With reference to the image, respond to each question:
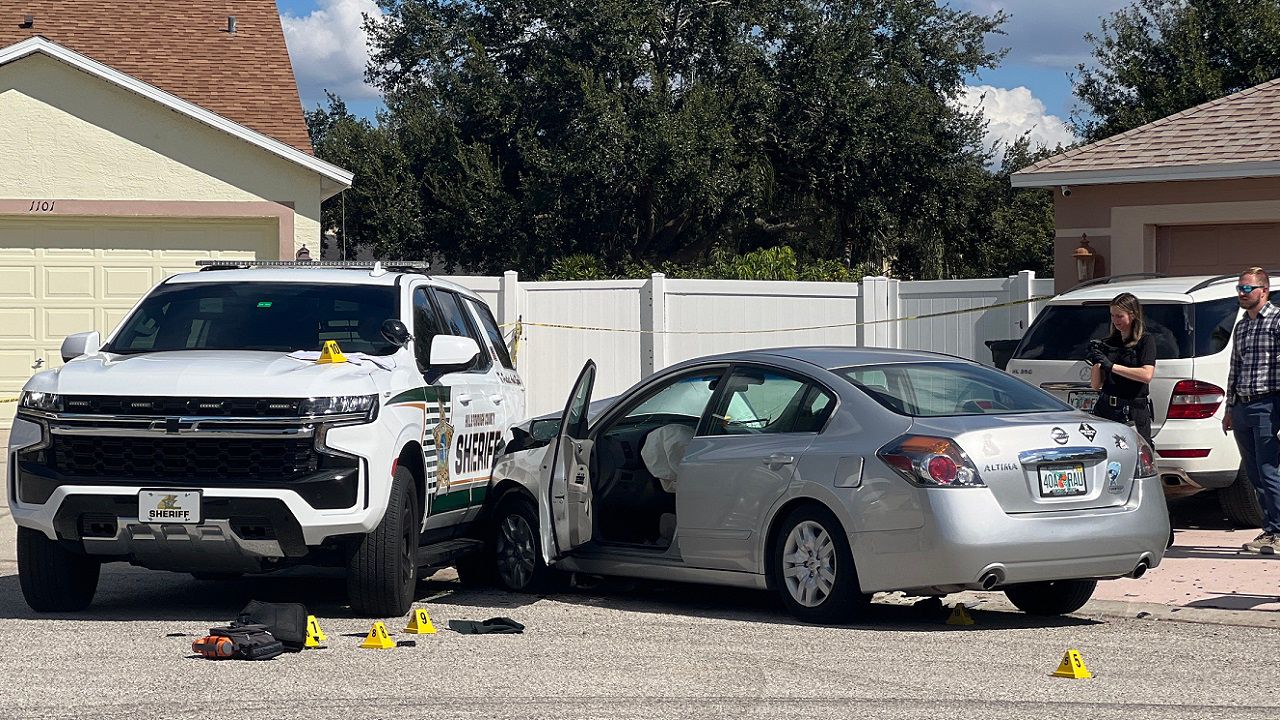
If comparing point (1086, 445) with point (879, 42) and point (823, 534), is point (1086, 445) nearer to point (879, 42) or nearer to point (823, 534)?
point (823, 534)

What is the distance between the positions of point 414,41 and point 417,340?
2978 cm

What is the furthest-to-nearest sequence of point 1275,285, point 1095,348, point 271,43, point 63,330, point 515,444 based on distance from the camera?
1. point 271,43
2. point 63,330
3. point 1275,285
4. point 1095,348
5. point 515,444

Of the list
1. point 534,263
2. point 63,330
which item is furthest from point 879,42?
point 63,330

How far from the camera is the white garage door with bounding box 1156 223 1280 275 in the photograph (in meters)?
16.3

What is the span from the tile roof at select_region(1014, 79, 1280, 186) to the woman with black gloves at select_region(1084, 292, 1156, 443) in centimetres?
570

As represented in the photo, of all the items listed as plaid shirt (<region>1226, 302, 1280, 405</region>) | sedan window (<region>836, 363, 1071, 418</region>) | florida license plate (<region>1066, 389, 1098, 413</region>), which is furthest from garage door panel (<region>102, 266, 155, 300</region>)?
plaid shirt (<region>1226, 302, 1280, 405</region>)

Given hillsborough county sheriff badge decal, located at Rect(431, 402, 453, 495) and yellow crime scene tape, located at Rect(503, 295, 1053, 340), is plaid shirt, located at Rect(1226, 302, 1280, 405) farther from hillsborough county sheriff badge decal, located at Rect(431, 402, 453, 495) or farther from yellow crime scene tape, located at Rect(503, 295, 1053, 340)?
yellow crime scene tape, located at Rect(503, 295, 1053, 340)

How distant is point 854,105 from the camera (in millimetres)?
34656

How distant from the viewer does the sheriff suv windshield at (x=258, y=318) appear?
9.28m

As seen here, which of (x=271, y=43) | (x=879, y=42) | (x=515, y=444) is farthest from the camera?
(x=879, y=42)

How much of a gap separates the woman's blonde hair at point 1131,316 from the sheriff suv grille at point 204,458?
5.79 metres

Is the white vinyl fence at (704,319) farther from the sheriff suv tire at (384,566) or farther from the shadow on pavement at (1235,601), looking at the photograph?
the sheriff suv tire at (384,566)

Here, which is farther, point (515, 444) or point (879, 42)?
point (879, 42)

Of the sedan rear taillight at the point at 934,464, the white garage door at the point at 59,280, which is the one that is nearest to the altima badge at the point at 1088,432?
the sedan rear taillight at the point at 934,464
